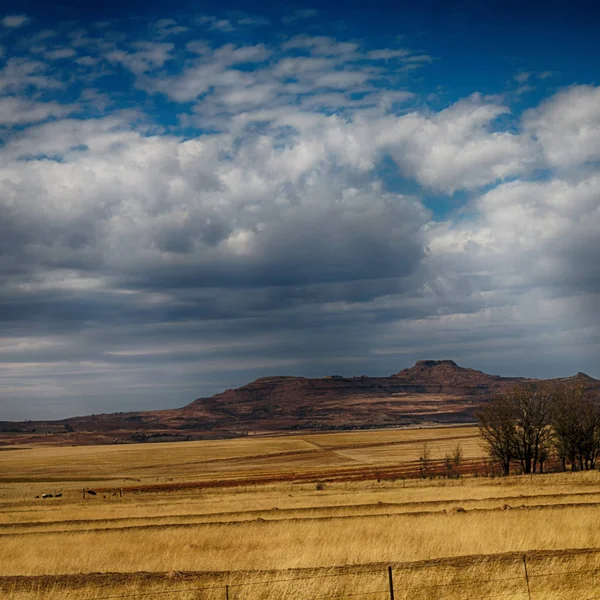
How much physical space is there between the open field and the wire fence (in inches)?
2.4

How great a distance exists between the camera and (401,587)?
68.3 feet

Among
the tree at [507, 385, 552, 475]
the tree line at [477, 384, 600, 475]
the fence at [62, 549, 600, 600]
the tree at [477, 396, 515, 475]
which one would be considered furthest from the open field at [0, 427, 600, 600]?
the tree line at [477, 384, 600, 475]

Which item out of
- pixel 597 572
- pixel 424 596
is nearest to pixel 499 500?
pixel 597 572

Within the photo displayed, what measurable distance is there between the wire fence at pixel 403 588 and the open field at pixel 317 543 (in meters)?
0.06

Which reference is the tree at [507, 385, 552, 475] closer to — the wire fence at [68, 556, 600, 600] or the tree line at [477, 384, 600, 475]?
the tree line at [477, 384, 600, 475]

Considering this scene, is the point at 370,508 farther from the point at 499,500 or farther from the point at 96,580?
the point at 96,580

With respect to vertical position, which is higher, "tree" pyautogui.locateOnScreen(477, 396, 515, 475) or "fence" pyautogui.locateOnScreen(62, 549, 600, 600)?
"fence" pyautogui.locateOnScreen(62, 549, 600, 600)

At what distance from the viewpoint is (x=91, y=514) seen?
50.6 metres

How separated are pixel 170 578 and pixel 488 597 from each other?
10.5 metres

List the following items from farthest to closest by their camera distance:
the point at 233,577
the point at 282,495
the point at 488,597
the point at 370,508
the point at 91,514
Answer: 1. the point at 282,495
2. the point at 91,514
3. the point at 370,508
4. the point at 233,577
5. the point at 488,597

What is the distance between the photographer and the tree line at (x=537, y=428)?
78938 mm

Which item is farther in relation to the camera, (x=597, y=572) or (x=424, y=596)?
(x=597, y=572)

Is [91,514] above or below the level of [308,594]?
below

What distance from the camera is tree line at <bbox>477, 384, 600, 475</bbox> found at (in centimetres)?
7894
